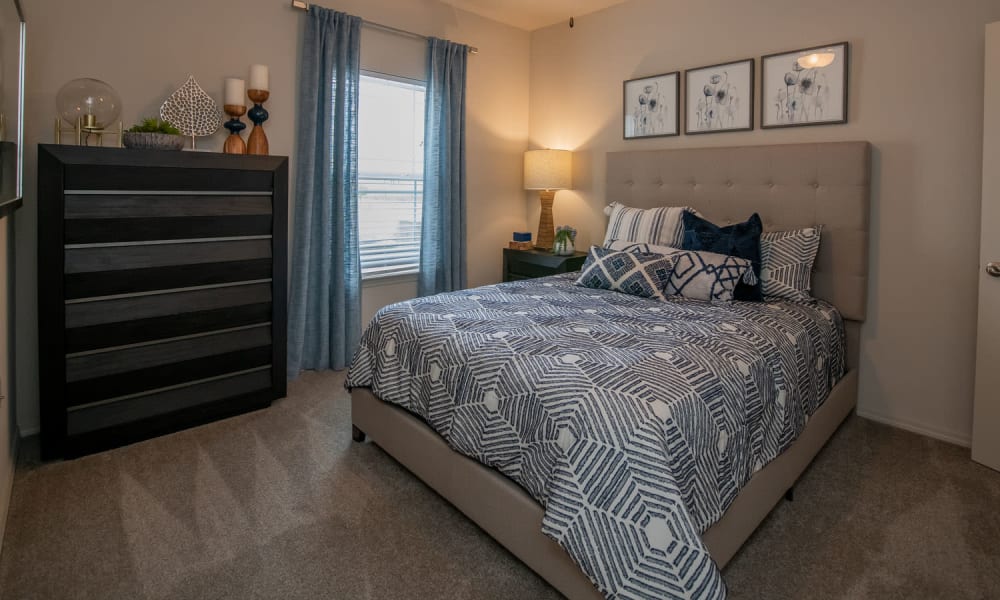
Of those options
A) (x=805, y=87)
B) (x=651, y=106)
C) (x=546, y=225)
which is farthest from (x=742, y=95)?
(x=546, y=225)

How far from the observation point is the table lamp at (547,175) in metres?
4.25

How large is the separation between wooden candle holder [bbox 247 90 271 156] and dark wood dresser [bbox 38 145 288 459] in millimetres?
307

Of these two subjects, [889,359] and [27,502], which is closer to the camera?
[27,502]

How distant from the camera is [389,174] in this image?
3959 millimetres

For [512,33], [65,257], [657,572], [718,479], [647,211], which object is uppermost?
[512,33]

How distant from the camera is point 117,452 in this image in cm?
255

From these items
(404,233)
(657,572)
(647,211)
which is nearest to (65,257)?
(404,233)

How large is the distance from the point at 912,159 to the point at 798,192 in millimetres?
507

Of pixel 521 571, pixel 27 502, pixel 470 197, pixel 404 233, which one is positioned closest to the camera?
pixel 521 571

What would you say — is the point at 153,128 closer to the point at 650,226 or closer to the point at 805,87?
the point at 650,226

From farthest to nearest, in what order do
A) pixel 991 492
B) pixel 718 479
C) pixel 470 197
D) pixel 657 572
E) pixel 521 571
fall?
pixel 470 197, pixel 991 492, pixel 521 571, pixel 718 479, pixel 657 572

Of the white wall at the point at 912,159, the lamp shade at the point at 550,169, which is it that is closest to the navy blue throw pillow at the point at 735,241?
the white wall at the point at 912,159

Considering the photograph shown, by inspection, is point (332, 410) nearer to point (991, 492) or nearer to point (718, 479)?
point (718, 479)

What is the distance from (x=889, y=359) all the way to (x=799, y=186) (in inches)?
39.5
